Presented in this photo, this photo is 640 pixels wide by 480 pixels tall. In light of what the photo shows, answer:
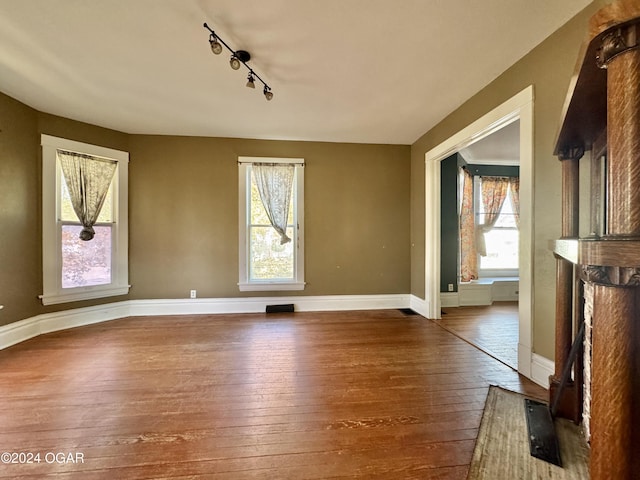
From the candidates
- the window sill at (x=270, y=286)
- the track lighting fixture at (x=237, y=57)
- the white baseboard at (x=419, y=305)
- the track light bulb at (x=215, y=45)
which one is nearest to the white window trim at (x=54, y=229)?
the window sill at (x=270, y=286)

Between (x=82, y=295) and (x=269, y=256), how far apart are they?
240 centimetres

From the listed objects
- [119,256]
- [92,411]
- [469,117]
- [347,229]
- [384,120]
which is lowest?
[92,411]

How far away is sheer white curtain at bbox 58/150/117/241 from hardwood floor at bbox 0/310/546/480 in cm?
143

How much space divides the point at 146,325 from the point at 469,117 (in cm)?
448

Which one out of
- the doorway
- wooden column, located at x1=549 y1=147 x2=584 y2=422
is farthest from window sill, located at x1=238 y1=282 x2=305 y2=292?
wooden column, located at x1=549 y1=147 x2=584 y2=422

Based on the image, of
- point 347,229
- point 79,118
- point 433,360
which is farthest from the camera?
point 347,229

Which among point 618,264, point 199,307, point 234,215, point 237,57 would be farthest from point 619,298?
point 199,307

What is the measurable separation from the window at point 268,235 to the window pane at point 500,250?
360cm

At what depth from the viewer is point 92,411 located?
1.75 meters

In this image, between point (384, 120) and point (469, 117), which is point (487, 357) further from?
point (384, 120)

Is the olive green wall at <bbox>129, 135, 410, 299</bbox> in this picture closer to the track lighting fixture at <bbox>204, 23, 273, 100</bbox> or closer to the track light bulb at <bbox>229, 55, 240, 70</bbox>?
the track lighting fixture at <bbox>204, 23, 273, 100</bbox>

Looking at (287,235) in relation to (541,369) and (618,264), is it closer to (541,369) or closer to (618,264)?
(541,369)

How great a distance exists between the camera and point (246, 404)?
72.0 inches

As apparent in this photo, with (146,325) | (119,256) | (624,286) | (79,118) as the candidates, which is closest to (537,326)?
(624,286)
